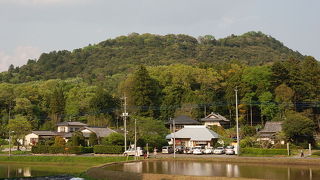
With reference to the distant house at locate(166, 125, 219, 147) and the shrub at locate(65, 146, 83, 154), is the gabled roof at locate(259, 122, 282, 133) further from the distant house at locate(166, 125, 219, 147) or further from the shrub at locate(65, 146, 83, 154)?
the shrub at locate(65, 146, 83, 154)

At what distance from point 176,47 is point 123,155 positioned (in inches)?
5161

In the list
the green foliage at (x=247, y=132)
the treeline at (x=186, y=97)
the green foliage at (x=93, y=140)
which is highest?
the treeline at (x=186, y=97)

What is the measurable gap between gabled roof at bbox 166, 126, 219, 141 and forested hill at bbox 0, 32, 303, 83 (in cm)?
7624

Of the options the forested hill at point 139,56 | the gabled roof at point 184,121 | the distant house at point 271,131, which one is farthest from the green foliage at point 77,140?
the forested hill at point 139,56

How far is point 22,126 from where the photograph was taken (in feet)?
203

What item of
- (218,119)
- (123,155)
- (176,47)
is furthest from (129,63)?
(123,155)

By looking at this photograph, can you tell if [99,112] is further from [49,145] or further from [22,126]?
[49,145]

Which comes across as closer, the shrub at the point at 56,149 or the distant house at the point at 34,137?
the shrub at the point at 56,149

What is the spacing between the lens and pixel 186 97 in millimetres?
80875

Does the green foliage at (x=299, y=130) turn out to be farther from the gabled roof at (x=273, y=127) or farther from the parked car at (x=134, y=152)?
the parked car at (x=134, y=152)

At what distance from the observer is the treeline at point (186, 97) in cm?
6850

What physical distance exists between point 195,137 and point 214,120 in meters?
15.4

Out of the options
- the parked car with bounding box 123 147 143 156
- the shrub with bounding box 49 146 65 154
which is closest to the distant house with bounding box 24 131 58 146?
the shrub with bounding box 49 146 65 154

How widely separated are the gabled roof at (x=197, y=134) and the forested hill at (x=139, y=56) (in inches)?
3001
